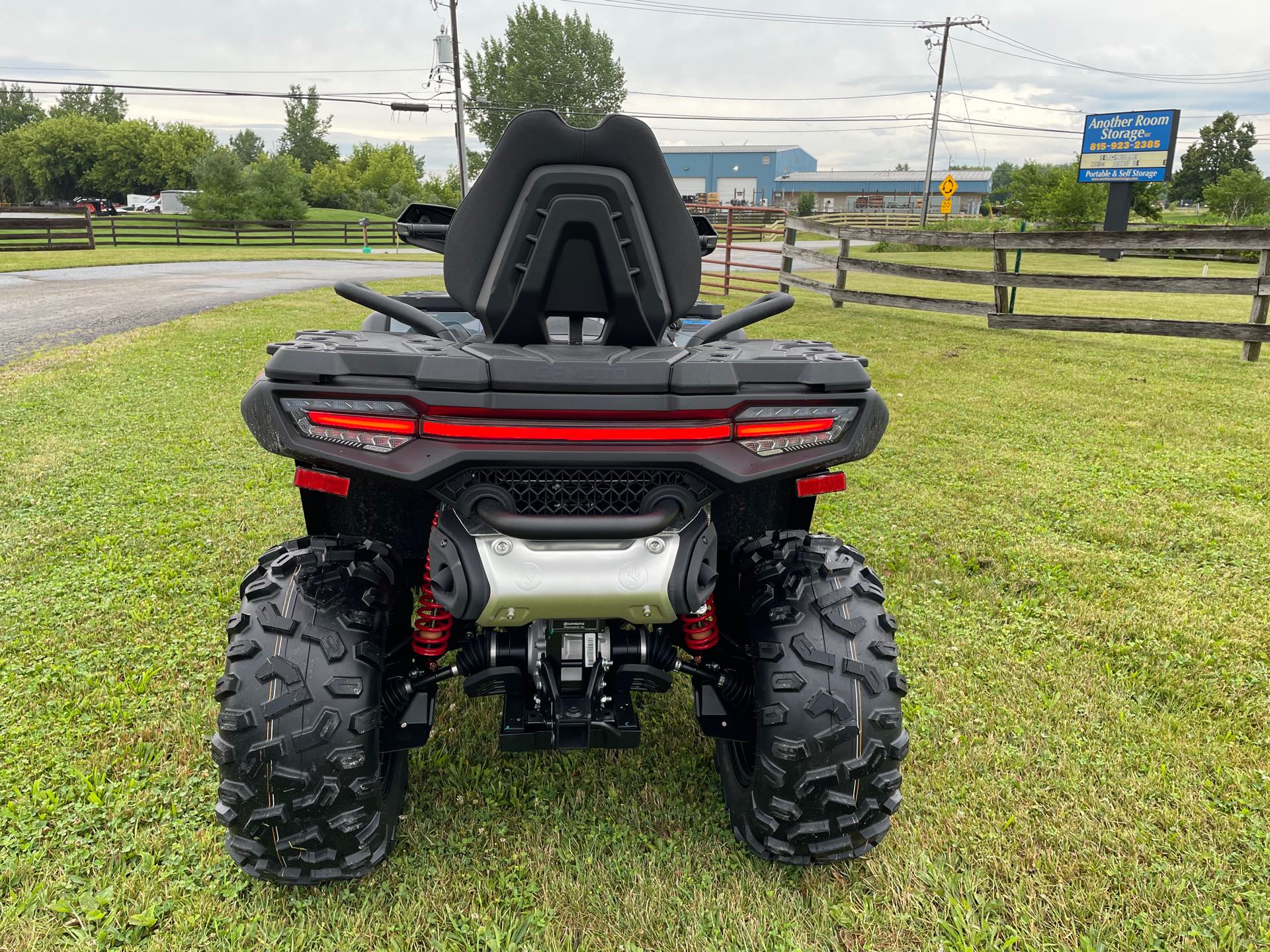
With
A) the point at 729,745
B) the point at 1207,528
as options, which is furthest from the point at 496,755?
the point at 1207,528

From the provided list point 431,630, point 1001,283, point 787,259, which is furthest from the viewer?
point 787,259

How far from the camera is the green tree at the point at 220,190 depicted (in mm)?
37469

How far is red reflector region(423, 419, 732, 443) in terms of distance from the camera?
1624mm

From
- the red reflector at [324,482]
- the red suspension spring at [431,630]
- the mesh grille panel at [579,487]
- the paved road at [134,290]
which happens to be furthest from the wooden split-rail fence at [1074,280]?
the red reflector at [324,482]

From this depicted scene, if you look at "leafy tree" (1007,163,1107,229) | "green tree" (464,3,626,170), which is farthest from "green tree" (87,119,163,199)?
"leafy tree" (1007,163,1107,229)

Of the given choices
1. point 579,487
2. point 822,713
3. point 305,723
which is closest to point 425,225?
point 579,487

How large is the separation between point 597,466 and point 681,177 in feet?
262

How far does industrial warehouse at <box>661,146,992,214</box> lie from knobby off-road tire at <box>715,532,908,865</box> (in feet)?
264

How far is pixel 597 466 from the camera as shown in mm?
1684

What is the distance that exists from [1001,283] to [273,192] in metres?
38.1

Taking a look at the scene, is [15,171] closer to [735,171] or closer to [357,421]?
[735,171]

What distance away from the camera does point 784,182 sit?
3312 inches

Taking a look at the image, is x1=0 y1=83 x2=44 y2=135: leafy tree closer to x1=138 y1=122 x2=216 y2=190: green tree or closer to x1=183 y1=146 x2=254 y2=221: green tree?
x1=138 y1=122 x2=216 y2=190: green tree

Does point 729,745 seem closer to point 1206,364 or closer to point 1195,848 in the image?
point 1195,848
